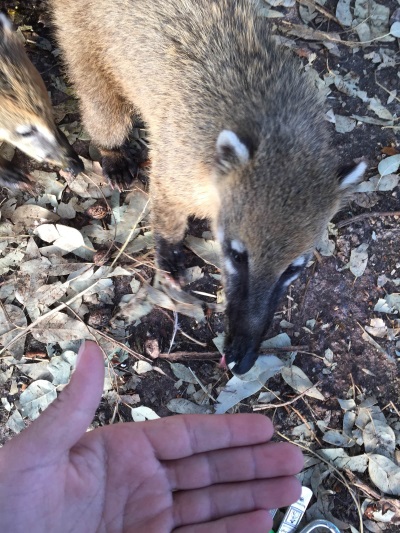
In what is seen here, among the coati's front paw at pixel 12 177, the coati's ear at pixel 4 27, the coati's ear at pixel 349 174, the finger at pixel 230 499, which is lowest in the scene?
the finger at pixel 230 499

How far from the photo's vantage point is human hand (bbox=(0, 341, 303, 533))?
257cm

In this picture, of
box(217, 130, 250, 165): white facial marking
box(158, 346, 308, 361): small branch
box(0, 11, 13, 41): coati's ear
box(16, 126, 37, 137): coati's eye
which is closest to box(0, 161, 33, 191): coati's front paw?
box(16, 126, 37, 137): coati's eye

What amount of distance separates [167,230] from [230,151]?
44.0 inches

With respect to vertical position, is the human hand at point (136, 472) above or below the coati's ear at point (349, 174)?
below

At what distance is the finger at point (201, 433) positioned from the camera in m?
3.13

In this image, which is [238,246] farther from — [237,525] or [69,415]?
[237,525]

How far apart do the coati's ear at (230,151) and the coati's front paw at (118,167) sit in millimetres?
1422

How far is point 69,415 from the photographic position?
2.58 meters

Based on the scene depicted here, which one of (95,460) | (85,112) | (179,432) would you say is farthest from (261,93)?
(95,460)

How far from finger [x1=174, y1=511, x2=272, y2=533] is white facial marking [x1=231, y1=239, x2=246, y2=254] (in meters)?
1.55

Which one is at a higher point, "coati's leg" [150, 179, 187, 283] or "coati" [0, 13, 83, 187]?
"coati" [0, 13, 83, 187]

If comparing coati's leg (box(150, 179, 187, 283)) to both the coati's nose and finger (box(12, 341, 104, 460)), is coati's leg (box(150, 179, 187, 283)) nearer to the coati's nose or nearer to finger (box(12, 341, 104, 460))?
the coati's nose

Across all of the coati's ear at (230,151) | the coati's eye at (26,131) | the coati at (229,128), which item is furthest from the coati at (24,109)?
the coati's ear at (230,151)

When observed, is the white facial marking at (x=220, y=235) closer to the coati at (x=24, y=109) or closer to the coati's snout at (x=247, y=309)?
the coati's snout at (x=247, y=309)
